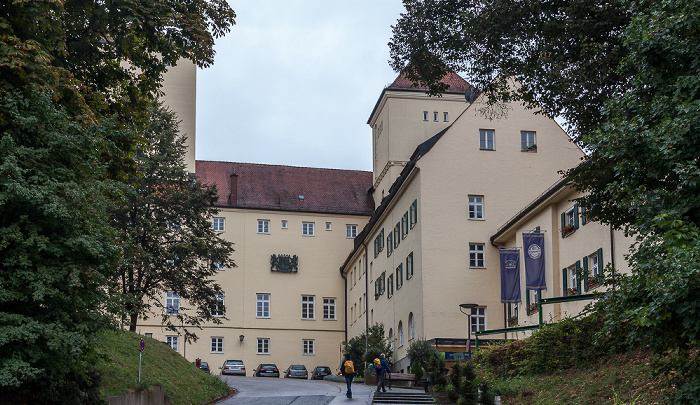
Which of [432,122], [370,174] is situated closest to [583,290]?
[432,122]

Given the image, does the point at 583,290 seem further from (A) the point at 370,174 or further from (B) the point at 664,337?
(A) the point at 370,174

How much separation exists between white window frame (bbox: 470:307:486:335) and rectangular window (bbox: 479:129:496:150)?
26.0 feet

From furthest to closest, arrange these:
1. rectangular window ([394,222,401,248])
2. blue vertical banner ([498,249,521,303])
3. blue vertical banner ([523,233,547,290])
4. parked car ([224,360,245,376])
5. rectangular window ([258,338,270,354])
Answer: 1. rectangular window ([258,338,270,354])
2. parked car ([224,360,245,376])
3. rectangular window ([394,222,401,248])
4. blue vertical banner ([498,249,521,303])
5. blue vertical banner ([523,233,547,290])

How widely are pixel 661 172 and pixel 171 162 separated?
96.4 ft

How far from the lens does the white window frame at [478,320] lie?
43469 millimetres

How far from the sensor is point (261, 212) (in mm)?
68688

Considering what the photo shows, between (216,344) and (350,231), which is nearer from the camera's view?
(216,344)

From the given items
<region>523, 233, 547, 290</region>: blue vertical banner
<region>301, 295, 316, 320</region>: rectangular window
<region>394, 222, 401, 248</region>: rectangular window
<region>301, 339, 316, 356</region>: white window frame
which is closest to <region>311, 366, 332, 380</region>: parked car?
<region>301, 339, 316, 356</region>: white window frame

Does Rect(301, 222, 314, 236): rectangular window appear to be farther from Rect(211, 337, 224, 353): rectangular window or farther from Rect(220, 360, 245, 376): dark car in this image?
Rect(220, 360, 245, 376): dark car

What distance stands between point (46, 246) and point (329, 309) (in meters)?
55.9

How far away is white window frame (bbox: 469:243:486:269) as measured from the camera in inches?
1752

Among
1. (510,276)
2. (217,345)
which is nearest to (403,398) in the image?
(510,276)

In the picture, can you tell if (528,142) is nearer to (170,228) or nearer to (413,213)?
(413,213)

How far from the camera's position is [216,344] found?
215 feet
